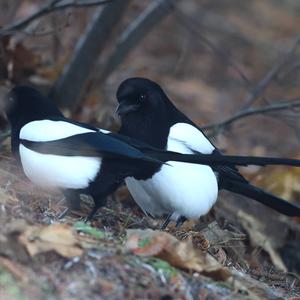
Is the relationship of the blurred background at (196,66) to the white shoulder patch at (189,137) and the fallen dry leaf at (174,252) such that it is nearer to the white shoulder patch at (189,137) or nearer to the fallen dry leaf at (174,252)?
the white shoulder patch at (189,137)

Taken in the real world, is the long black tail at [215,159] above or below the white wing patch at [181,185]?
above

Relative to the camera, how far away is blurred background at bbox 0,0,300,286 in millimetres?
5855

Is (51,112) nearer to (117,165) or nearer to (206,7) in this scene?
(117,165)

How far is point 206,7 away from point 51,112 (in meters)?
6.30

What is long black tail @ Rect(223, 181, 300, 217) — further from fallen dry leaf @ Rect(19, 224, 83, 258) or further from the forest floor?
fallen dry leaf @ Rect(19, 224, 83, 258)

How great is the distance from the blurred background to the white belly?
1.32 meters

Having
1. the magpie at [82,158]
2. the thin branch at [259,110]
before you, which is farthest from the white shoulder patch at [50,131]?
the thin branch at [259,110]

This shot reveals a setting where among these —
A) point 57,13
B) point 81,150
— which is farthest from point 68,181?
point 57,13

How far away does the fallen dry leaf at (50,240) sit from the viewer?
10.5 ft

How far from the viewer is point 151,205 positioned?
4.73m

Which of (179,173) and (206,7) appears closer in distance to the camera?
(179,173)

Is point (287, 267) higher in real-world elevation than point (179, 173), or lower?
lower

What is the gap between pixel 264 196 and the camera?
5.05m

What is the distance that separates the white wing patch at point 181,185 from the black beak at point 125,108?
23cm
